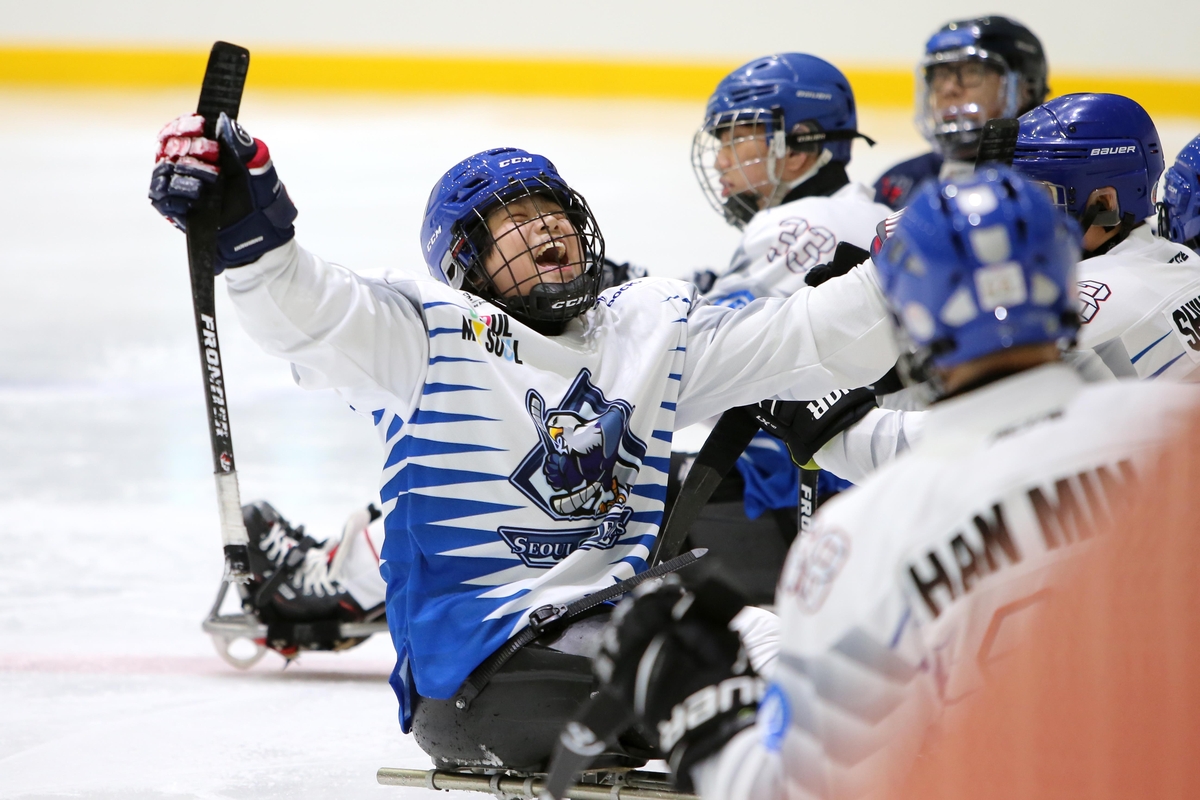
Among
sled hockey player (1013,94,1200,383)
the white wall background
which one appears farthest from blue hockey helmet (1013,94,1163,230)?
the white wall background

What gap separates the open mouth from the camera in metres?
2.16

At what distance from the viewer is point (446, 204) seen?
221 cm

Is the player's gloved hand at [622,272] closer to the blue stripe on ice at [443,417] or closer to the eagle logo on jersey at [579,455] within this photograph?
the eagle logo on jersey at [579,455]

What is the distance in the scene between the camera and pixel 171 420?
17.3ft

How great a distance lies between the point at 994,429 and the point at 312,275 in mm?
1100

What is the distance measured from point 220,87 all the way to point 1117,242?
5.75 feet

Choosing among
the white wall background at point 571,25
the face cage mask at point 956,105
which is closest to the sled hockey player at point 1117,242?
the face cage mask at point 956,105

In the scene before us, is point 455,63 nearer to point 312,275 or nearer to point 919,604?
point 312,275

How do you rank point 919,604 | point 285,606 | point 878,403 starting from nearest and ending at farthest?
point 919,604 < point 878,403 < point 285,606

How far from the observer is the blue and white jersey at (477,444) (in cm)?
195

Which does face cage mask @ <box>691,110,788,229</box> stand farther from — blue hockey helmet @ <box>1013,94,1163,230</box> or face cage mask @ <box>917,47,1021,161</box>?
blue hockey helmet @ <box>1013,94,1163,230</box>

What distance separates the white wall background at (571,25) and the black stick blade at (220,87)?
7444 millimetres

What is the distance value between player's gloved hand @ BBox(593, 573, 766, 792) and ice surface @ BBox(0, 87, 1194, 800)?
4.55 feet

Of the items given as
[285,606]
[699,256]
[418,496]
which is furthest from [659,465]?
[699,256]
